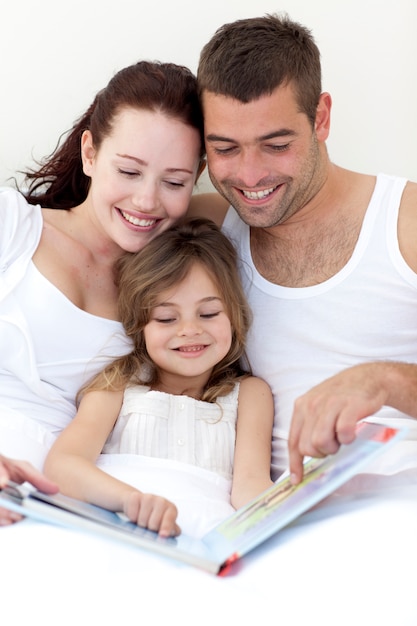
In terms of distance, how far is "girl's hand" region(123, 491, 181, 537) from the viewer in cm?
154

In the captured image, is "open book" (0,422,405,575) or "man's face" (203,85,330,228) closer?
"open book" (0,422,405,575)

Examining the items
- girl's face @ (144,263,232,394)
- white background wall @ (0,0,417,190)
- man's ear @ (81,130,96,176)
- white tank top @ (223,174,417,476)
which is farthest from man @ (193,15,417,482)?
white background wall @ (0,0,417,190)

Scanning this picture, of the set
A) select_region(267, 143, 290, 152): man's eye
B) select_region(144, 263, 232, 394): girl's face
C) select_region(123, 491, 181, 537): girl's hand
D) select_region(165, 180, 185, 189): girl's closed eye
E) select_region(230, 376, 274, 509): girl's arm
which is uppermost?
select_region(267, 143, 290, 152): man's eye

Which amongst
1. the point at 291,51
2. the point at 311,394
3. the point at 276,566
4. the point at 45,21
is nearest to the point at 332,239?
the point at 291,51

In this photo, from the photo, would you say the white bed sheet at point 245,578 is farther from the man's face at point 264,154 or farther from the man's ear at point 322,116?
the man's ear at point 322,116

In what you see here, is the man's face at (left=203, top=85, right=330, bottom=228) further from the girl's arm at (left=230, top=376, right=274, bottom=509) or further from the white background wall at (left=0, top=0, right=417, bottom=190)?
the white background wall at (left=0, top=0, right=417, bottom=190)

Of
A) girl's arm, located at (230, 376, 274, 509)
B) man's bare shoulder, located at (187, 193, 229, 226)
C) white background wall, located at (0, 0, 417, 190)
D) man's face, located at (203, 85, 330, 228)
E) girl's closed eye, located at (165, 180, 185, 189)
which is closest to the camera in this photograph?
girl's arm, located at (230, 376, 274, 509)

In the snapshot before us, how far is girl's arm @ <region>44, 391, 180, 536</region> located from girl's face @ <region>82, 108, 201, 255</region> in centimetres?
41

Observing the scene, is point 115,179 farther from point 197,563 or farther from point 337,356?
point 197,563

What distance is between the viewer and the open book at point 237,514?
4.31 ft

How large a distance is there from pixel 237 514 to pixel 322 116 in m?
1.04

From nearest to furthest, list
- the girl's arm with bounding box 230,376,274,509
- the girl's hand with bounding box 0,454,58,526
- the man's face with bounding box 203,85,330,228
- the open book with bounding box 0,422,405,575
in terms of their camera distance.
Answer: the open book with bounding box 0,422,405,575
the girl's hand with bounding box 0,454,58,526
the girl's arm with bounding box 230,376,274,509
the man's face with bounding box 203,85,330,228

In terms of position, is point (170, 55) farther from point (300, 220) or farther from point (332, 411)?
point (332, 411)

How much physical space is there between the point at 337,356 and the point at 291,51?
0.70 metres
